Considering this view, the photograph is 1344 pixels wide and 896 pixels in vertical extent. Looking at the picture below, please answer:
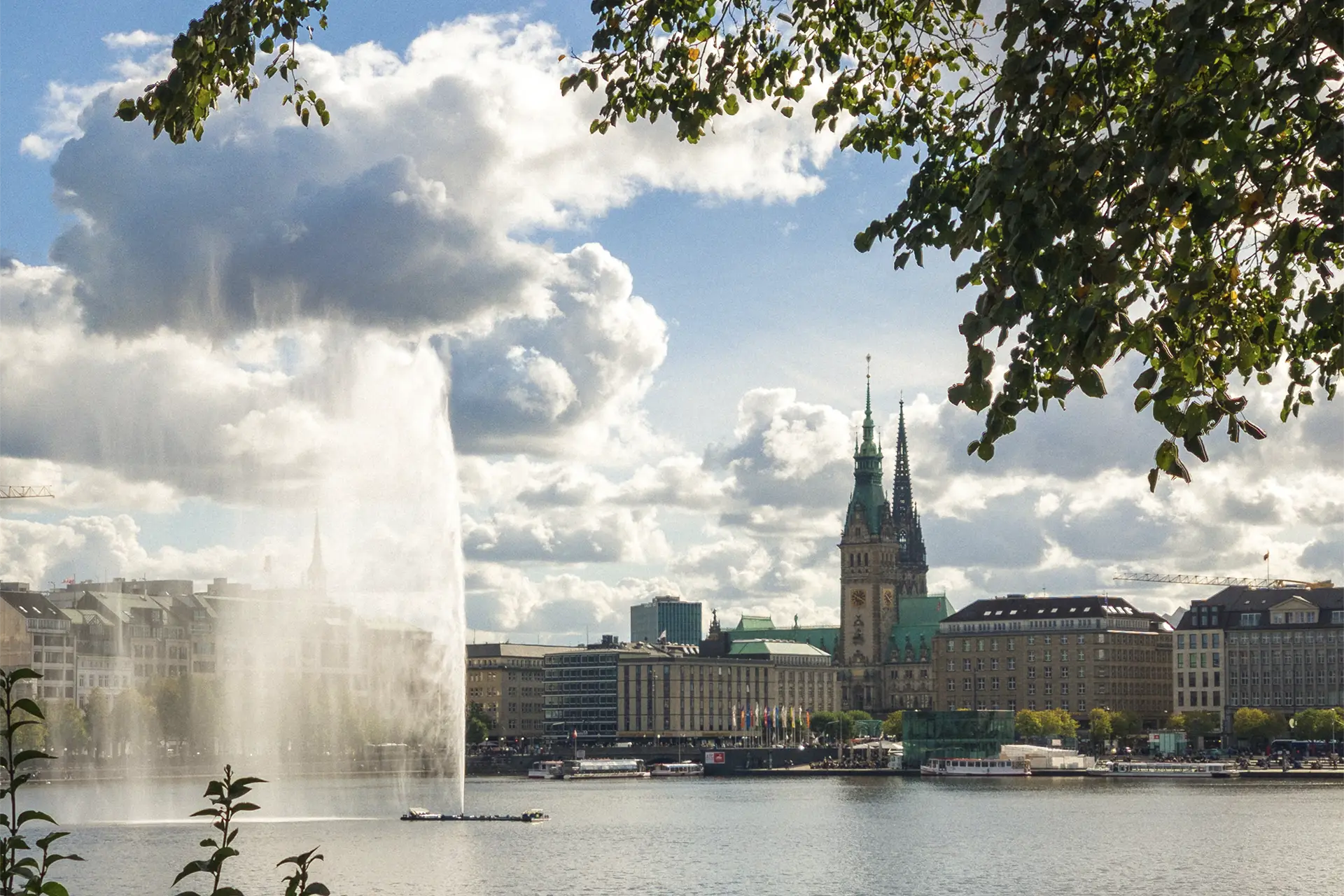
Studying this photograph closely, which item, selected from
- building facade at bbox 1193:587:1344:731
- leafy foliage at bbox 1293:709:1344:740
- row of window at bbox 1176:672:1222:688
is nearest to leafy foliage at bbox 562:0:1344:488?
leafy foliage at bbox 1293:709:1344:740

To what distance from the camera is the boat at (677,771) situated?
617ft

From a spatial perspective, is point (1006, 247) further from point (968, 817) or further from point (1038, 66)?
point (968, 817)

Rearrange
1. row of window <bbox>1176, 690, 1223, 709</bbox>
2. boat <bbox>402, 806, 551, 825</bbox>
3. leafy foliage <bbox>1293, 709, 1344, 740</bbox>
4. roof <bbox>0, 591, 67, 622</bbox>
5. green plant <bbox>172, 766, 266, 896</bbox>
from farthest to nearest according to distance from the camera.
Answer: row of window <bbox>1176, 690, 1223, 709</bbox> < leafy foliage <bbox>1293, 709, 1344, 740</bbox> < roof <bbox>0, 591, 67, 622</bbox> < boat <bbox>402, 806, 551, 825</bbox> < green plant <bbox>172, 766, 266, 896</bbox>

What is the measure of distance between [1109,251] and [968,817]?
96.4 metres

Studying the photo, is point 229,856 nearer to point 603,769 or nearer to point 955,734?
point 955,734

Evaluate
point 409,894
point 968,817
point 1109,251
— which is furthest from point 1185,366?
point 968,817

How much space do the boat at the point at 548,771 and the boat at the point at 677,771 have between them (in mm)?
10016

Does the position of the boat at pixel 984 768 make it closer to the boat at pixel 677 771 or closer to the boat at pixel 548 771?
the boat at pixel 677 771

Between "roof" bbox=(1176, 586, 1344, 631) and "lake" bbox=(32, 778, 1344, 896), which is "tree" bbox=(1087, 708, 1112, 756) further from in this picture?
"lake" bbox=(32, 778, 1344, 896)

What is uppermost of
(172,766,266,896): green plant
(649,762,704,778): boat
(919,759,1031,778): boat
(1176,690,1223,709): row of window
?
(172,766,266,896): green plant

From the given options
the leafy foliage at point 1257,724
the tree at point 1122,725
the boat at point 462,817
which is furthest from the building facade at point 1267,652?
the boat at point 462,817

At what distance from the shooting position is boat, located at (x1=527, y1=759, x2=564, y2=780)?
18075 cm

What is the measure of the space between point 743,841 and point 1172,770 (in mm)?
85649

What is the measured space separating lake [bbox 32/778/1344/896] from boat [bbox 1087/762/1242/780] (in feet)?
78.2
